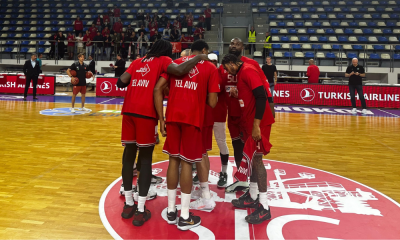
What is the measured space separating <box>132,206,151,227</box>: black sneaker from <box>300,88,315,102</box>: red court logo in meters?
11.2

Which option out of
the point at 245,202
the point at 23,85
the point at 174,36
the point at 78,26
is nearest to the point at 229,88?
the point at 245,202

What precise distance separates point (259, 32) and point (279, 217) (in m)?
18.2

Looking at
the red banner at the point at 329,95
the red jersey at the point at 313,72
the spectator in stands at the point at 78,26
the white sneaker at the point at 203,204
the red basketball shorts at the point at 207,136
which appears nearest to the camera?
the white sneaker at the point at 203,204

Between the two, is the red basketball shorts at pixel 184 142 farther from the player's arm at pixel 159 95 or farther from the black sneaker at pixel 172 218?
the black sneaker at pixel 172 218

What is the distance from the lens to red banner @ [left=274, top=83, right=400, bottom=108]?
12.3m

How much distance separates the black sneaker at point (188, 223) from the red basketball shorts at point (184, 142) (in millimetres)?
562

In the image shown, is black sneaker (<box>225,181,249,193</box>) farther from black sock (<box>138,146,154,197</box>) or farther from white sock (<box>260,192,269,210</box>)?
black sock (<box>138,146,154,197</box>)

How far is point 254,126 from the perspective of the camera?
10.2 feet

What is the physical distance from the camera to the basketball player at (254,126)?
3072 mm

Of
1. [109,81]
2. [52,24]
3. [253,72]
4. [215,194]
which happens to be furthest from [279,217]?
[52,24]

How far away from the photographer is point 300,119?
9633 mm

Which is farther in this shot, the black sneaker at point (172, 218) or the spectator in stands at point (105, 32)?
the spectator in stands at point (105, 32)

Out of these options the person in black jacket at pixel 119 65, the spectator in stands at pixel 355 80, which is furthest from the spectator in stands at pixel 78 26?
the spectator in stands at pixel 355 80

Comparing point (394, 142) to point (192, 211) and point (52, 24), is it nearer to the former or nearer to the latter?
point (192, 211)
